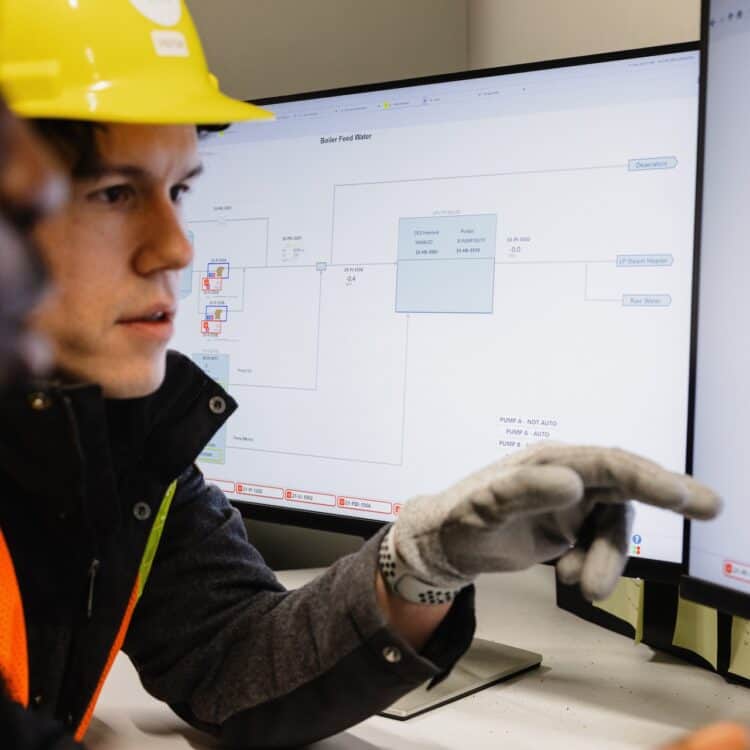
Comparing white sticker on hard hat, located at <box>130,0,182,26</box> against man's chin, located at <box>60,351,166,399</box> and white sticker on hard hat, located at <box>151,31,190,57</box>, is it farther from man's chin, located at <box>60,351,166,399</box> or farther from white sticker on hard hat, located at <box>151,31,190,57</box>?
man's chin, located at <box>60,351,166,399</box>

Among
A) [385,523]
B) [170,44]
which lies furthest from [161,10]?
[385,523]

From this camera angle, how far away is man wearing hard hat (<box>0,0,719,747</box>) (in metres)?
0.59

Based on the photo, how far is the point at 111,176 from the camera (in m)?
0.61

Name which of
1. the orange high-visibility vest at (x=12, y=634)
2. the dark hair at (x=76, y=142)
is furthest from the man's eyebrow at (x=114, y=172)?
the orange high-visibility vest at (x=12, y=634)

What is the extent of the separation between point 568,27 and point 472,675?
84 cm

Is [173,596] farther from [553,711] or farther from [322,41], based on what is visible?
[322,41]

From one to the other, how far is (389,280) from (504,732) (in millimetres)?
417

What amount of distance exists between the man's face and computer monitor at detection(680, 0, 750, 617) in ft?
1.28

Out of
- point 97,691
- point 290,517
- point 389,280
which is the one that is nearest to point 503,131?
point 389,280

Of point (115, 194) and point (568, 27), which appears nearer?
point (115, 194)

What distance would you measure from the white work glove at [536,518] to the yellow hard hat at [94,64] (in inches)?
12.1

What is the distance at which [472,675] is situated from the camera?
82 centimetres

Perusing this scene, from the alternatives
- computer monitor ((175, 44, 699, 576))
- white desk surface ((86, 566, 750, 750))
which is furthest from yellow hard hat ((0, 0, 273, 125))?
white desk surface ((86, 566, 750, 750))

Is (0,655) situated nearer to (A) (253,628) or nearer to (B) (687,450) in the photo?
(A) (253,628)
